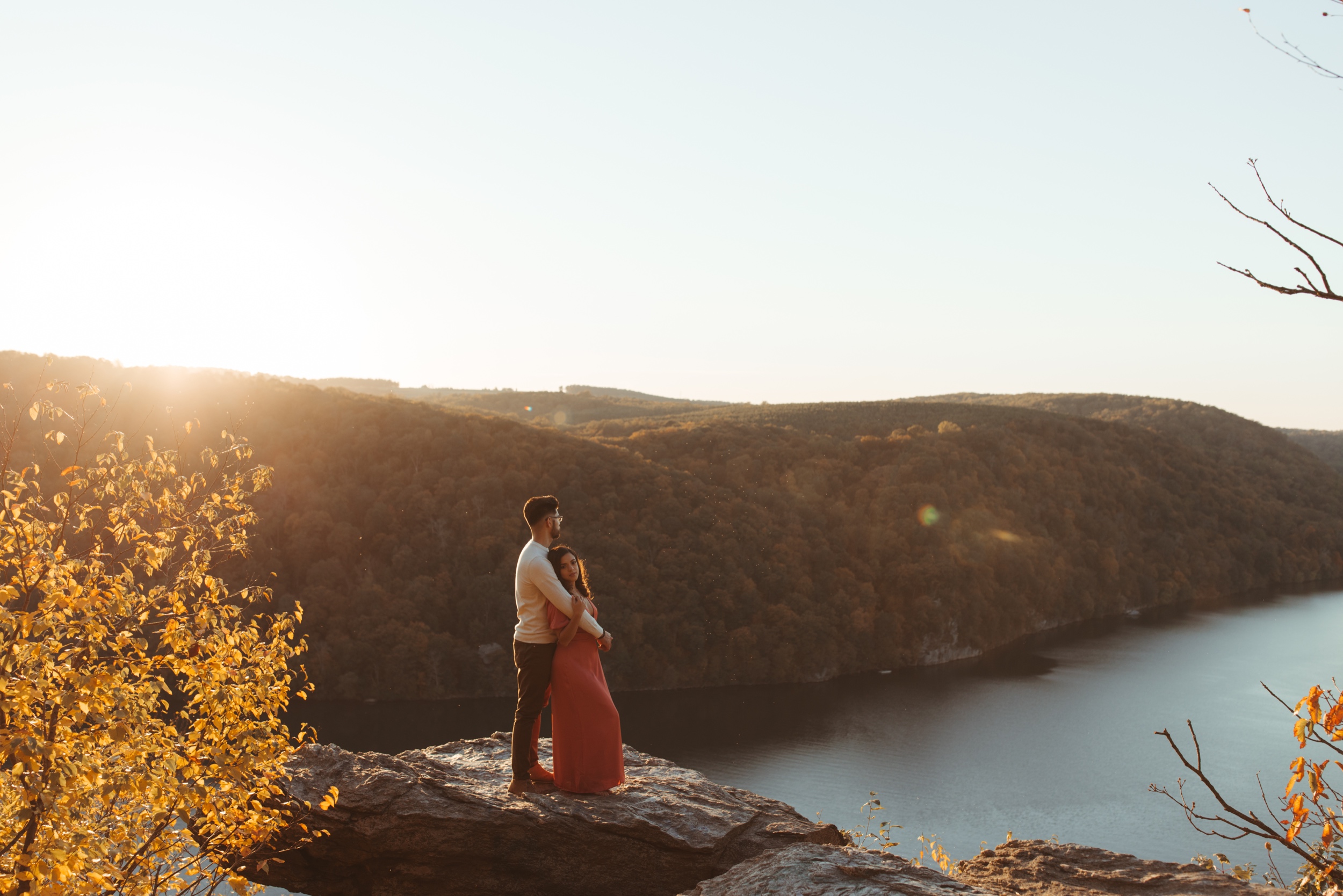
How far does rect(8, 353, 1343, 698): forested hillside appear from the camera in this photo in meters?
56.5

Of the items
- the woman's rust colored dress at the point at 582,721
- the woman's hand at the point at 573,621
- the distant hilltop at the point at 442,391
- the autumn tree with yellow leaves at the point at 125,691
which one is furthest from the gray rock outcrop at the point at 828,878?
the distant hilltop at the point at 442,391

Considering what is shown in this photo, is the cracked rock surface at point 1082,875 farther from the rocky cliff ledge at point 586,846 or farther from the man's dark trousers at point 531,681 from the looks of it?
the man's dark trousers at point 531,681

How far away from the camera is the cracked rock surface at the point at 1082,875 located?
6.34 meters

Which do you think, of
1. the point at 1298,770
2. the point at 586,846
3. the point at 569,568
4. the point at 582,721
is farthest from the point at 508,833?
the point at 1298,770

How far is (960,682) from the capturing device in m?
57.5

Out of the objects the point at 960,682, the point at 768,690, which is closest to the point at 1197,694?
the point at 960,682

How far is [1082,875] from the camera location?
694 centimetres

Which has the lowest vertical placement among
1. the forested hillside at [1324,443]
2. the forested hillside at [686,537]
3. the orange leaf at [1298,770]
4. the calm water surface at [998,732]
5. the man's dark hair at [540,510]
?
the calm water surface at [998,732]

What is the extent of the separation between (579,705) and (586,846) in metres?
1.00

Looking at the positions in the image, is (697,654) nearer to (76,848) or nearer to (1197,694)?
(1197,694)

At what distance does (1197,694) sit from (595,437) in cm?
4907

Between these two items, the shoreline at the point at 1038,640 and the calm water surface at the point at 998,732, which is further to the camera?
the shoreline at the point at 1038,640

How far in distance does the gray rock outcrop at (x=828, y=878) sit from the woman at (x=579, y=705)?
135cm

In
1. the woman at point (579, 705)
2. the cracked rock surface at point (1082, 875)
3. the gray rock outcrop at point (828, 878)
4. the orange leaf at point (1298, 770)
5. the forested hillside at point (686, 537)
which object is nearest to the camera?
the orange leaf at point (1298, 770)
